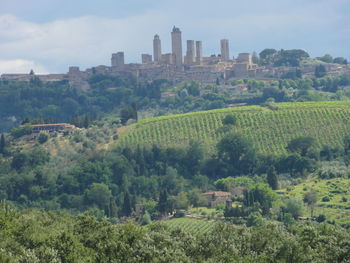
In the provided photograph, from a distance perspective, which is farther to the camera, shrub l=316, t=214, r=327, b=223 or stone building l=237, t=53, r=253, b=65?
stone building l=237, t=53, r=253, b=65

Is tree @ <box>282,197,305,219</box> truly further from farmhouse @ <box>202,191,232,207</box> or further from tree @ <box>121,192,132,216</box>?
tree @ <box>121,192,132,216</box>

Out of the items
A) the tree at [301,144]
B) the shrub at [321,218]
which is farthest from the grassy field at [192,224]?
the tree at [301,144]

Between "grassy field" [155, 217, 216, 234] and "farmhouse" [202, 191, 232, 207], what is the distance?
216 inches

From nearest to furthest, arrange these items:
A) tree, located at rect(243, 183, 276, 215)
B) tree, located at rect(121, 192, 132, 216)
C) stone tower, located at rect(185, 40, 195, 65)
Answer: tree, located at rect(243, 183, 276, 215) < tree, located at rect(121, 192, 132, 216) < stone tower, located at rect(185, 40, 195, 65)

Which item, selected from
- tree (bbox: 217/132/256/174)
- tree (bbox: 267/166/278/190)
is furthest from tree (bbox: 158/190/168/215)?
tree (bbox: 217/132/256/174)

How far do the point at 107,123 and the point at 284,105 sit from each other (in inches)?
767

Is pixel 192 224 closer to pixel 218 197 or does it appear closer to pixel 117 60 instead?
pixel 218 197

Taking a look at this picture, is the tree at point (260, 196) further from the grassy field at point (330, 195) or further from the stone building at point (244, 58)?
the stone building at point (244, 58)

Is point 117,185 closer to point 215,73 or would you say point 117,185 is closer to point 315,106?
point 315,106

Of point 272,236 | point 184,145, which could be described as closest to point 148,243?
point 272,236

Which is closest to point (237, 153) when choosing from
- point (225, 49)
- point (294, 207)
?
point (294, 207)

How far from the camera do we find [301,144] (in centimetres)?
9788

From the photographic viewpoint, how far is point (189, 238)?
5162 cm

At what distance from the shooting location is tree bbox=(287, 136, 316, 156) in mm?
97250
